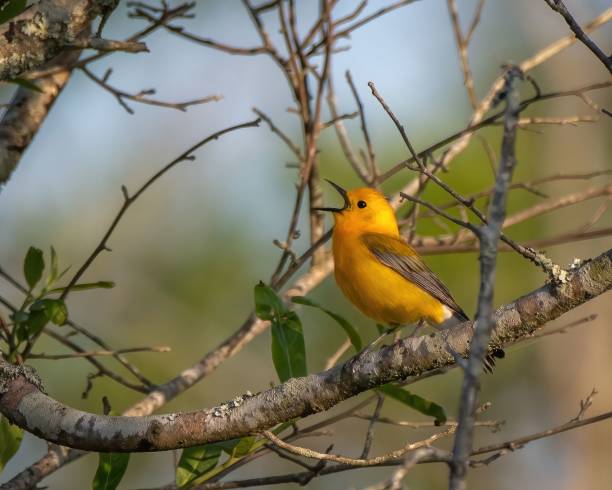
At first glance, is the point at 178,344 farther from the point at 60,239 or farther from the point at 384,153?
the point at 384,153

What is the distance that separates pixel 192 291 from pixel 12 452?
28.5 feet

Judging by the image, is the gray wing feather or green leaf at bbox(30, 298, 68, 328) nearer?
green leaf at bbox(30, 298, 68, 328)

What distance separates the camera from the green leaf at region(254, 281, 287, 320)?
13.6 feet

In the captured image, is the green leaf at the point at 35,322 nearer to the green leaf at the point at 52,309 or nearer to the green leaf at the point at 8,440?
→ the green leaf at the point at 52,309

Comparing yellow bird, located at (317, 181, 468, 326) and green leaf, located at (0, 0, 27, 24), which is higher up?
yellow bird, located at (317, 181, 468, 326)

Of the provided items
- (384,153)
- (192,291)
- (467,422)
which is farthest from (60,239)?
(467,422)

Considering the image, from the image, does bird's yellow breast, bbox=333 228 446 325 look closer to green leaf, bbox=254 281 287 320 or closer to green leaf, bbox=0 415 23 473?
green leaf, bbox=254 281 287 320

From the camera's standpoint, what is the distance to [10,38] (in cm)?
367

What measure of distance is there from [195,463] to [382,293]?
7.31 feet

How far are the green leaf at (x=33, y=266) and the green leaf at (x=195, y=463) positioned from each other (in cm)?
122

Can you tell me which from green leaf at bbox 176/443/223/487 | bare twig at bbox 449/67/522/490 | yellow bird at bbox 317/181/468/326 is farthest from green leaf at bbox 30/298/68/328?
bare twig at bbox 449/67/522/490

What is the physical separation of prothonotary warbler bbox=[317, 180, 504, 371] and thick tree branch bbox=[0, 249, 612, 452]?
2.60m

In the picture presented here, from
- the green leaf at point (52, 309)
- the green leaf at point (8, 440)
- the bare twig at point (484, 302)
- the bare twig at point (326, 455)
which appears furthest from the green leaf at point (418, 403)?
the bare twig at point (484, 302)

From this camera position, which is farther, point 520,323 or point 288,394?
point 288,394
